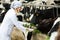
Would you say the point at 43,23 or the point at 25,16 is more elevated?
the point at 43,23

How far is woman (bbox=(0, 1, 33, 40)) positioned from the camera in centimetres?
300

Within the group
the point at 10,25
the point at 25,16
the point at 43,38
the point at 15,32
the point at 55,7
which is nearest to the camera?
the point at 10,25

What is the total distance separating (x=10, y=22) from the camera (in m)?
3.05

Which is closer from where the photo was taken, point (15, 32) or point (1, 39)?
point (1, 39)

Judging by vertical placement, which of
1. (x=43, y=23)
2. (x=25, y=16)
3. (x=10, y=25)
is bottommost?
(x=25, y=16)

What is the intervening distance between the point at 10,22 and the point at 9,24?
0.13ft

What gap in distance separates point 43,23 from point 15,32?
0.54m

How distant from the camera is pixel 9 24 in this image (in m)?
3.07

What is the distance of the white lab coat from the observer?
3000 millimetres

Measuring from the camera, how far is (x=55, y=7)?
13.9ft

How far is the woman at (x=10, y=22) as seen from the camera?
9.86 ft

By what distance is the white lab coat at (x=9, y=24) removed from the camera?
300cm

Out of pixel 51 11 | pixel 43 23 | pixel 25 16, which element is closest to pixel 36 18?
pixel 51 11

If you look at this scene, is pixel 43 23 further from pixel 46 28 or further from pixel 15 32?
pixel 15 32
